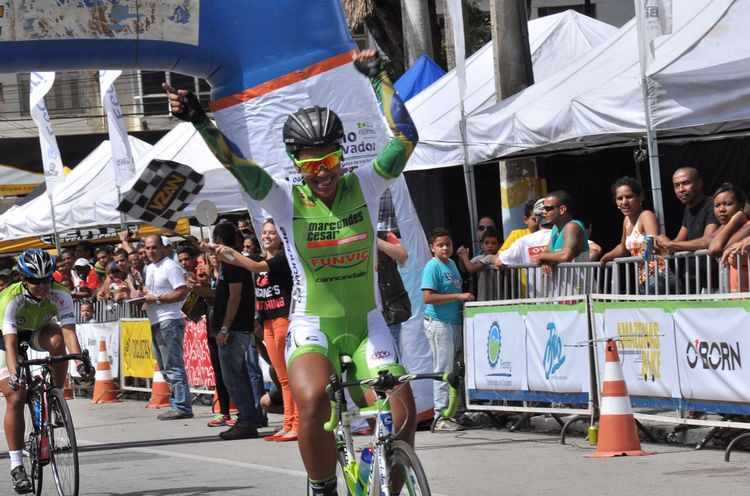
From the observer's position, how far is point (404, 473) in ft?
16.8

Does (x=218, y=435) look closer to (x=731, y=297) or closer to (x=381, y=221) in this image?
(x=381, y=221)

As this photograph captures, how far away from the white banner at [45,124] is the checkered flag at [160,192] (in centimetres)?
1198

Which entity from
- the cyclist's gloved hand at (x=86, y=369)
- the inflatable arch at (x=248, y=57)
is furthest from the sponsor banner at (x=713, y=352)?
the cyclist's gloved hand at (x=86, y=369)

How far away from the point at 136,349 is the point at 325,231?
13.1 metres

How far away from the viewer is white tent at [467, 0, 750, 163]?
1123cm

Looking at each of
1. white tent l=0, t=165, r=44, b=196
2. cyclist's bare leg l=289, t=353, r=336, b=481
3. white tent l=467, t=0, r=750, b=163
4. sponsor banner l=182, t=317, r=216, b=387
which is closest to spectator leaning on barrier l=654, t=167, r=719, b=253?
white tent l=467, t=0, r=750, b=163

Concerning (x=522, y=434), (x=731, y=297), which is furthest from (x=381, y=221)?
(x=731, y=297)

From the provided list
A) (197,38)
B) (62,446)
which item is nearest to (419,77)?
(197,38)

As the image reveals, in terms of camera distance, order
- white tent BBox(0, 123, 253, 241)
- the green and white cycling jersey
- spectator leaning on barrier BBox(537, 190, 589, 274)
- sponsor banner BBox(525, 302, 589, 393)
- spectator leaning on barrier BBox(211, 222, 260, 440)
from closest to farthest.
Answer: the green and white cycling jersey
sponsor banner BBox(525, 302, 589, 393)
spectator leaning on barrier BBox(537, 190, 589, 274)
spectator leaning on barrier BBox(211, 222, 260, 440)
white tent BBox(0, 123, 253, 241)

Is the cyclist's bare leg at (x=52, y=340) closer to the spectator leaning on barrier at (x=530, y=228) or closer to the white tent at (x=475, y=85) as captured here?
the spectator leaning on barrier at (x=530, y=228)

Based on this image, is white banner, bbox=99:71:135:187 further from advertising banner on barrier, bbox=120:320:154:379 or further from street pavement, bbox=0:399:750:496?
street pavement, bbox=0:399:750:496

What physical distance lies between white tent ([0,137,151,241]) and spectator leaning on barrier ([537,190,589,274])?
12379 millimetres

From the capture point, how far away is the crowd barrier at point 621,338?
9766mm

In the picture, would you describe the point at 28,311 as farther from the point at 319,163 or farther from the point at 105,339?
the point at 105,339
